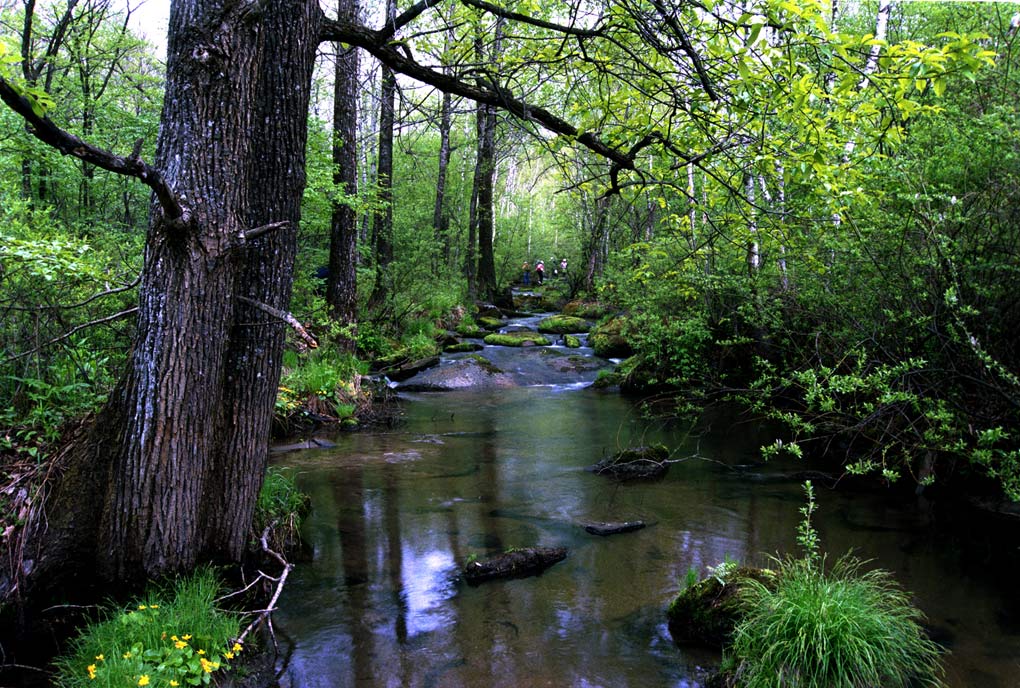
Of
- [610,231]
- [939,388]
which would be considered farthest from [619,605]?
[610,231]

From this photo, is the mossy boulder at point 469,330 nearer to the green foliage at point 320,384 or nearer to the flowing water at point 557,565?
the green foliage at point 320,384

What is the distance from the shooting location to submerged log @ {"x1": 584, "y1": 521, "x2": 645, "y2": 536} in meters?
6.88

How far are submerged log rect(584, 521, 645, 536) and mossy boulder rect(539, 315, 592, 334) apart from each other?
15537mm

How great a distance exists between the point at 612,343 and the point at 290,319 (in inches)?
608

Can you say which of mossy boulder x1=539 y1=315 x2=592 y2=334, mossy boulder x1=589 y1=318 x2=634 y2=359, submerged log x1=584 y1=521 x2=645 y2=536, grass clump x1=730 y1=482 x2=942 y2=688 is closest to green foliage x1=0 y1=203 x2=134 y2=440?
submerged log x1=584 y1=521 x2=645 y2=536

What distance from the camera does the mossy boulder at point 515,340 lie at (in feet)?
64.1

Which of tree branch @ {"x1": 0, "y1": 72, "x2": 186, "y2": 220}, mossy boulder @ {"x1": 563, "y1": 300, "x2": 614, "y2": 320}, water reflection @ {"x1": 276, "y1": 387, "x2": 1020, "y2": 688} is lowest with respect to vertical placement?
water reflection @ {"x1": 276, "y1": 387, "x2": 1020, "y2": 688}

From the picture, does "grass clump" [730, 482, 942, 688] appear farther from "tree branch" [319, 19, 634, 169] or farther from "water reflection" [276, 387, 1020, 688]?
"tree branch" [319, 19, 634, 169]

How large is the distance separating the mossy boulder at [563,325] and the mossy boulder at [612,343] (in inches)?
115

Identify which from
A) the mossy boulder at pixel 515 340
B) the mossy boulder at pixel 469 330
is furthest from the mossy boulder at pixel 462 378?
the mossy boulder at pixel 469 330

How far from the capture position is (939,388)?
6617mm

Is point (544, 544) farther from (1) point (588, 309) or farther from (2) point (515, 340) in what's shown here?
(1) point (588, 309)

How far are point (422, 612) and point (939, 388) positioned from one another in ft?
18.6

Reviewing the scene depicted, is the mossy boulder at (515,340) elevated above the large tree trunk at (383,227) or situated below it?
below
